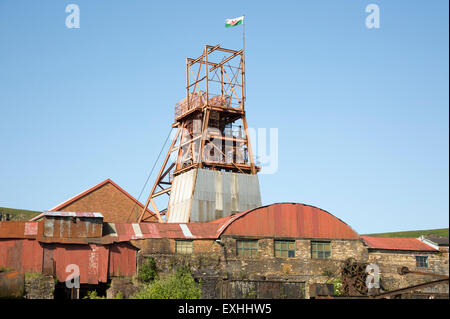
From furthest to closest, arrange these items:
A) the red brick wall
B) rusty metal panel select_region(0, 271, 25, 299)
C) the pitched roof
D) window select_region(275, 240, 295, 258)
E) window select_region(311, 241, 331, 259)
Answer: the red brick wall
the pitched roof
window select_region(311, 241, 331, 259)
window select_region(275, 240, 295, 258)
rusty metal panel select_region(0, 271, 25, 299)

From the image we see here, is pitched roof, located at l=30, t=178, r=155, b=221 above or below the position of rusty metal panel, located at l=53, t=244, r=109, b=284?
above

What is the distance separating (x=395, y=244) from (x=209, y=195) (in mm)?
12715

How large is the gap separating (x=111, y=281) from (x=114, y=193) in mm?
20008

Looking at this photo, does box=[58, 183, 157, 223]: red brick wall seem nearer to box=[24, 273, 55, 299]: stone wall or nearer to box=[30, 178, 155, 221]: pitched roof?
box=[30, 178, 155, 221]: pitched roof

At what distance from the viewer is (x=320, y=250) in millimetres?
36125

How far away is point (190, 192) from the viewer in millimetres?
40875

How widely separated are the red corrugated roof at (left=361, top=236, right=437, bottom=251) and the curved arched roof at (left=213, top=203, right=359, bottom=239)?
1.41m

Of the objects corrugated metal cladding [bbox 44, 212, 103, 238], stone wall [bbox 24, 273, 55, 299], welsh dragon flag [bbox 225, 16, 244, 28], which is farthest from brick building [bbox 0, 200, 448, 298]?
welsh dragon flag [bbox 225, 16, 244, 28]

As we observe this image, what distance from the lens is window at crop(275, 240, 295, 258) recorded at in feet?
116

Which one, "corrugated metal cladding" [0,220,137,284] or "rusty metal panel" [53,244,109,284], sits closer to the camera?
"corrugated metal cladding" [0,220,137,284]

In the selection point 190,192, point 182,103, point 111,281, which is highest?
point 182,103

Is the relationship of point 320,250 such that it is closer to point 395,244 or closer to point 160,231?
point 395,244
